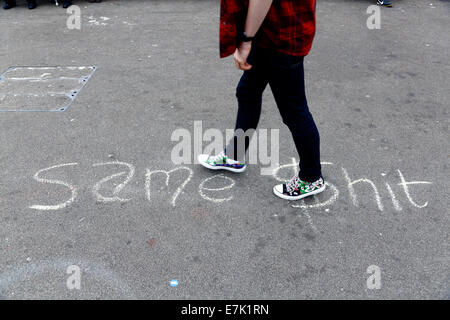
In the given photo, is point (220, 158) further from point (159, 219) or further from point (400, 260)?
point (400, 260)

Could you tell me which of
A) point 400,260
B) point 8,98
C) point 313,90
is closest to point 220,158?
point 400,260

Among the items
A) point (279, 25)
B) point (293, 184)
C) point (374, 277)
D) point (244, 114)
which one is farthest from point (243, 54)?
point (374, 277)

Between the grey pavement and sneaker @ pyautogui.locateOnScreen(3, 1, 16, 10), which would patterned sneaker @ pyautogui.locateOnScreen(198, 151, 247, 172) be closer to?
the grey pavement

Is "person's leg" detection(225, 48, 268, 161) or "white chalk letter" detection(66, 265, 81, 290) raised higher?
"person's leg" detection(225, 48, 268, 161)

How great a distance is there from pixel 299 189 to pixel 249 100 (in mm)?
686

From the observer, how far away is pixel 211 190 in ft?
8.63

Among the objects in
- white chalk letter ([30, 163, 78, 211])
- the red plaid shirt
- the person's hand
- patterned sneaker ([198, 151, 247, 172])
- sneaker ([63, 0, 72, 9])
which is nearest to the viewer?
the red plaid shirt

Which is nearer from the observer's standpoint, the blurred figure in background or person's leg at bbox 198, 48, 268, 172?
person's leg at bbox 198, 48, 268, 172

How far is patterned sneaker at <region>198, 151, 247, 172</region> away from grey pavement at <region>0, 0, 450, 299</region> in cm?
8

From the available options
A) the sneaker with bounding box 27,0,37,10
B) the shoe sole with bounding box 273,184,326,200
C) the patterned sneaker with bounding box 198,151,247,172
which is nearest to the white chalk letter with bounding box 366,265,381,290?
the shoe sole with bounding box 273,184,326,200

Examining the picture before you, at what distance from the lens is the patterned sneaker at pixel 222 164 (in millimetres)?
2760

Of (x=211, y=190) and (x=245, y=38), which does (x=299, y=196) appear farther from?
(x=245, y=38)

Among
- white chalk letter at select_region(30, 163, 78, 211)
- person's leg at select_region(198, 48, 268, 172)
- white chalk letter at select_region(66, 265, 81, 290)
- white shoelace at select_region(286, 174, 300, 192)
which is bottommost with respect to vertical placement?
white chalk letter at select_region(66, 265, 81, 290)

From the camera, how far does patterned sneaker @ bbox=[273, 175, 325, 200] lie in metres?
2.49
